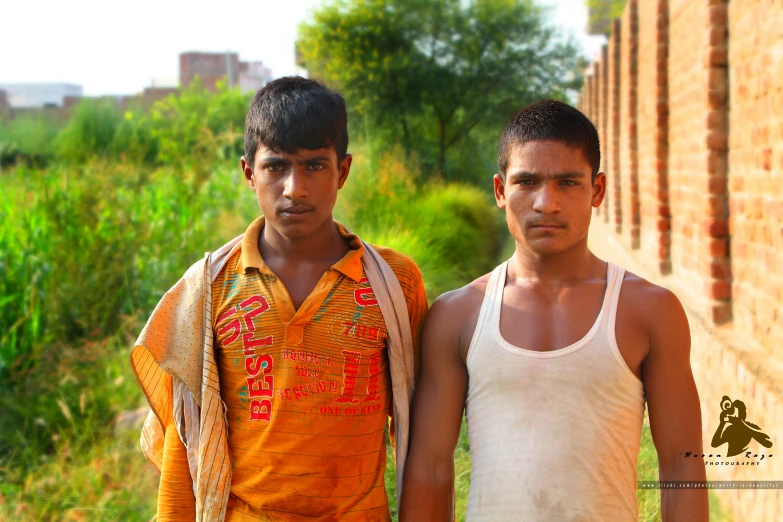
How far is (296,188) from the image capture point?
2154mm

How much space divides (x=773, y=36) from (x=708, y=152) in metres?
1.01

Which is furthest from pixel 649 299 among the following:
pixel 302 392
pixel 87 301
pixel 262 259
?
pixel 87 301

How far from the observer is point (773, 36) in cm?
316

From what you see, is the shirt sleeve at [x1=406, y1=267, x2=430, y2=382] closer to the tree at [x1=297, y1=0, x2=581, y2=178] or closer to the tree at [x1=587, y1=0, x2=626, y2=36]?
the tree at [x1=297, y1=0, x2=581, y2=178]

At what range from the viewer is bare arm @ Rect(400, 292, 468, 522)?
2.14 metres

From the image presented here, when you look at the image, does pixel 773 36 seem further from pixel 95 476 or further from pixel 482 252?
pixel 482 252

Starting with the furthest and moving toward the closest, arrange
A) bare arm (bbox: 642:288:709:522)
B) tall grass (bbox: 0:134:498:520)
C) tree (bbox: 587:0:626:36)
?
tree (bbox: 587:0:626:36)
tall grass (bbox: 0:134:498:520)
bare arm (bbox: 642:288:709:522)

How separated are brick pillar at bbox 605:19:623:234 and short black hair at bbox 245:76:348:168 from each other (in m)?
7.28

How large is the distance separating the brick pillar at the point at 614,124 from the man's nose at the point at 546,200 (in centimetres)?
730

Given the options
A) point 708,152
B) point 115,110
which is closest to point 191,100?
point 115,110

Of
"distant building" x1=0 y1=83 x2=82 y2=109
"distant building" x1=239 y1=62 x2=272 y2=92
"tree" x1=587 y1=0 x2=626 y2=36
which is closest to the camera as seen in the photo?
"tree" x1=587 y1=0 x2=626 y2=36

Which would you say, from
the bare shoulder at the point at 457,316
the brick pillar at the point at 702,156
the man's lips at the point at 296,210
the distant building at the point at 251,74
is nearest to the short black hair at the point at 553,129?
the bare shoulder at the point at 457,316

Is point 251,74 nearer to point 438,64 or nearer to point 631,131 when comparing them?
point 438,64

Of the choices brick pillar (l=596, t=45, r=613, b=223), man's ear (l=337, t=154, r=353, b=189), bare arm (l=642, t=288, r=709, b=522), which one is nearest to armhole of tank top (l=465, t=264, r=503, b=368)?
bare arm (l=642, t=288, r=709, b=522)
